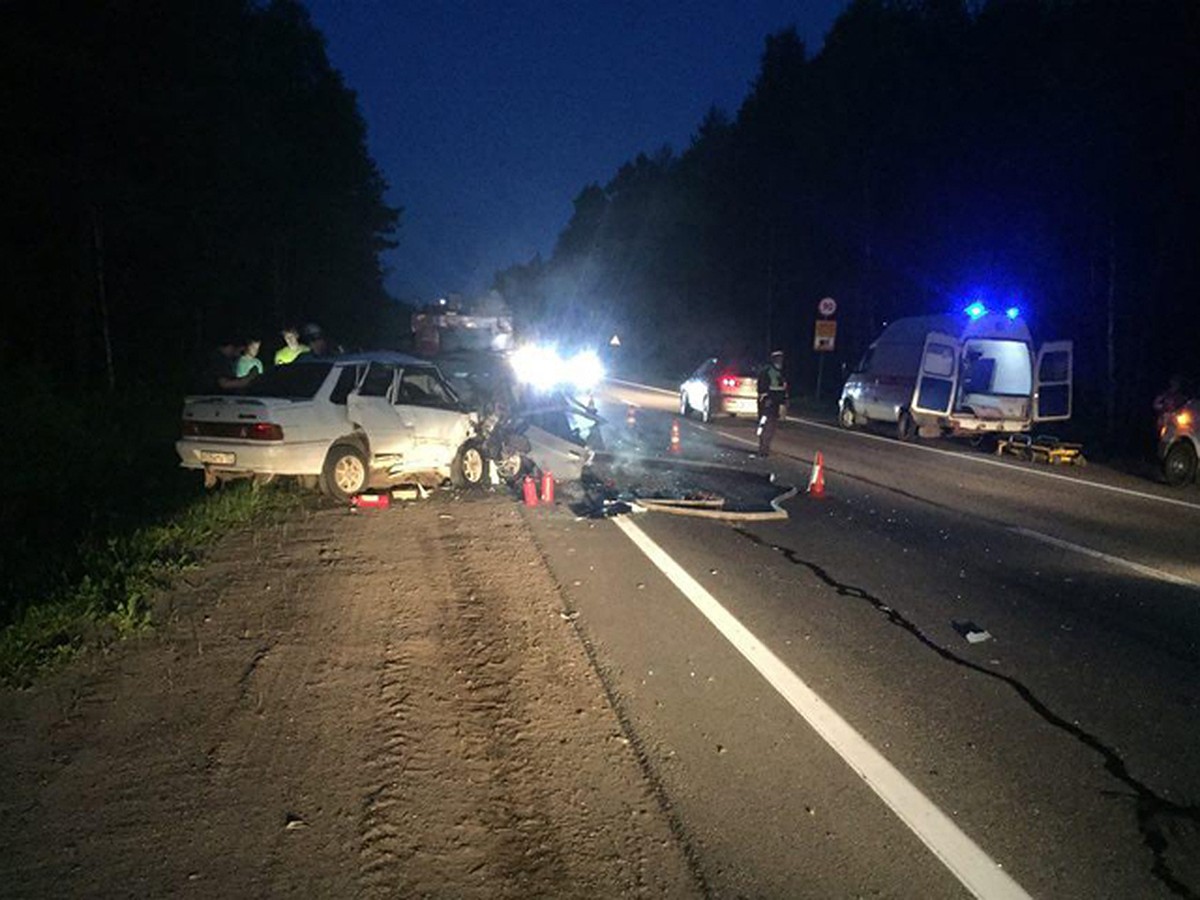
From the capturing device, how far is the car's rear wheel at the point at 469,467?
10.6 meters

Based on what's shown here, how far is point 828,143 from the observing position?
34.5 meters

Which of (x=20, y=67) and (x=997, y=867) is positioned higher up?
(x=20, y=67)

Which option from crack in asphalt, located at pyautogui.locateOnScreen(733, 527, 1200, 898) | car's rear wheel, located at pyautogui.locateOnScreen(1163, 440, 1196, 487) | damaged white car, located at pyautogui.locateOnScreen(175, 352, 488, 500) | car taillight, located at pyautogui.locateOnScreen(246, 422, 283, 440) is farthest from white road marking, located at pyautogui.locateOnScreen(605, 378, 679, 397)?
crack in asphalt, located at pyautogui.locateOnScreen(733, 527, 1200, 898)

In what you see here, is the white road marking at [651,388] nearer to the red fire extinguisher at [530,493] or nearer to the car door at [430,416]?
the car door at [430,416]

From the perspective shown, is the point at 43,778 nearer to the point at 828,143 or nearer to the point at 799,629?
the point at 799,629

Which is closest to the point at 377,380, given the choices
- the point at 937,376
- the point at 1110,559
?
the point at 1110,559

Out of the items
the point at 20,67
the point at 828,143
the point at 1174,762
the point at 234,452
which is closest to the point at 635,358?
the point at 828,143

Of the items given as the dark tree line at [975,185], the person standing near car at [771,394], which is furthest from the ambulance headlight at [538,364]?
the dark tree line at [975,185]

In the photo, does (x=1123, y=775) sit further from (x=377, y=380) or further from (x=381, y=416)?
(x=377, y=380)

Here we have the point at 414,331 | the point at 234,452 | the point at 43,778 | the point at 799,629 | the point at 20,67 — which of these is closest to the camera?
the point at 43,778

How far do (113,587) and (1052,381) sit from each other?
17.0 meters

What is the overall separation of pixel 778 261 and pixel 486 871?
40.3 metres

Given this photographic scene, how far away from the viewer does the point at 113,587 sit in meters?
5.82

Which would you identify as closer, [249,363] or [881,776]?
[881,776]
